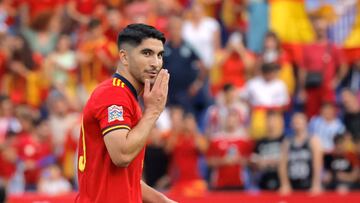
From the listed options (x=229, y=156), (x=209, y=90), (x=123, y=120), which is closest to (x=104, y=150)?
(x=123, y=120)

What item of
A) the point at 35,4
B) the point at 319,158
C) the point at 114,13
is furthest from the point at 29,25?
the point at 319,158

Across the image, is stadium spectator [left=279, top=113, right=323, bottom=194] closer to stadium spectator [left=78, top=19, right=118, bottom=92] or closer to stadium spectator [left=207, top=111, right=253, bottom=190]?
stadium spectator [left=207, top=111, right=253, bottom=190]

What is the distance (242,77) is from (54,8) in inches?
160

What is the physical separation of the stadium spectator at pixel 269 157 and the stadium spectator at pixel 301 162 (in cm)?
23

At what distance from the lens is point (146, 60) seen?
6195mm

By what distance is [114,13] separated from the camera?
16469 millimetres

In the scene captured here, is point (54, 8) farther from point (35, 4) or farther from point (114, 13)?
point (114, 13)

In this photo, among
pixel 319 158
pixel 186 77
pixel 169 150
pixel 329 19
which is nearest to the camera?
pixel 319 158

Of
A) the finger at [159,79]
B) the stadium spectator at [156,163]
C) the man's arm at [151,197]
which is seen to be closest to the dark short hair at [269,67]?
the stadium spectator at [156,163]

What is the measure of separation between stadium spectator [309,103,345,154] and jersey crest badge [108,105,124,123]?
8.70 metres

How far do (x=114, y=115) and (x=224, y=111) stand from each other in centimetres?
865

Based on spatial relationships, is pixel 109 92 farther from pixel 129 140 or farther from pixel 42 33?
pixel 42 33

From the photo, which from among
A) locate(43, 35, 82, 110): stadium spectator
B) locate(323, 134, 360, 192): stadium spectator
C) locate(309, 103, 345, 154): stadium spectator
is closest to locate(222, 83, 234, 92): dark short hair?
locate(309, 103, 345, 154): stadium spectator

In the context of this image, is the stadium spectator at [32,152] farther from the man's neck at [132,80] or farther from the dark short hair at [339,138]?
the man's neck at [132,80]
